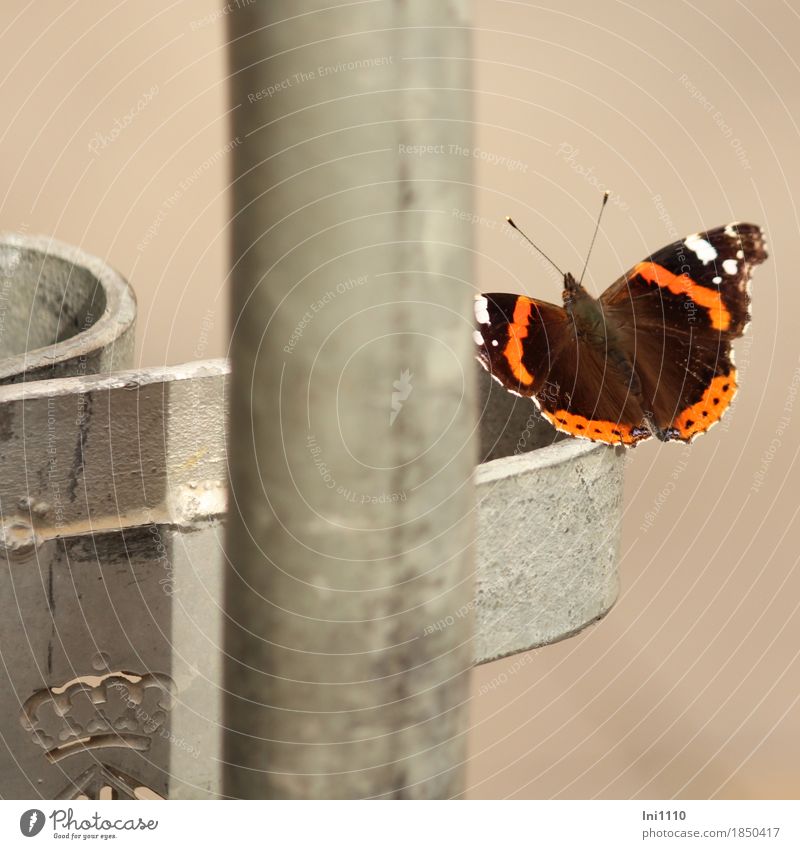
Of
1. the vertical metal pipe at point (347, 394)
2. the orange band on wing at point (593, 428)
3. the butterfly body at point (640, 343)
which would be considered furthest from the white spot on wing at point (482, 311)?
the vertical metal pipe at point (347, 394)

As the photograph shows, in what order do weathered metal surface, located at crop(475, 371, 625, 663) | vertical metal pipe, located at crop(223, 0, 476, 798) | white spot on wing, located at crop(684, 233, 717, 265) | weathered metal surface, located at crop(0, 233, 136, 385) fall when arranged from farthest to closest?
weathered metal surface, located at crop(0, 233, 136, 385), white spot on wing, located at crop(684, 233, 717, 265), weathered metal surface, located at crop(475, 371, 625, 663), vertical metal pipe, located at crop(223, 0, 476, 798)

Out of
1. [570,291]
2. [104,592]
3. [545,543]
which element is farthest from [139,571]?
[570,291]

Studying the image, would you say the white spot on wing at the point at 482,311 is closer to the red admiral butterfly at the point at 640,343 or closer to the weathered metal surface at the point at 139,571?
the red admiral butterfly at the point at 640,343

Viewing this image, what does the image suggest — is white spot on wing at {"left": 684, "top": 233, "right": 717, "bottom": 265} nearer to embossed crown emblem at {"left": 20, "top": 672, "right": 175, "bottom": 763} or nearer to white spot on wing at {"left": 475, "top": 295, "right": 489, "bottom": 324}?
white spot on wing at {"left": 475, "top": 295, "right": 489, "bottom": 324}

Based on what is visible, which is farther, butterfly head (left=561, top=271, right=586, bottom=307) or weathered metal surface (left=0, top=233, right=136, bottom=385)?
weathered metal surface (left=0, top=233, right=136, bottom=385)

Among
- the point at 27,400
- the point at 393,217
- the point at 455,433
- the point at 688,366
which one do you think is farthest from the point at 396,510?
the point at 688,366

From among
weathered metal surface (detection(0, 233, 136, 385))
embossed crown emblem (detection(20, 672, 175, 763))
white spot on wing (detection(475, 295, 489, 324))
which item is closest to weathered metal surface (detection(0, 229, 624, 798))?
embossed crown emblem (detection(20, 672, 175, 763))

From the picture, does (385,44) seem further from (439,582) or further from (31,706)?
(31,706)

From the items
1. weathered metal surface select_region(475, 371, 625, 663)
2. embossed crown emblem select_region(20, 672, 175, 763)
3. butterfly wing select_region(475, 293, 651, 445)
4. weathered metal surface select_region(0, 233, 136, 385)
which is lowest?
embossed crown emblem select_region(20, 672, 175, 763)
